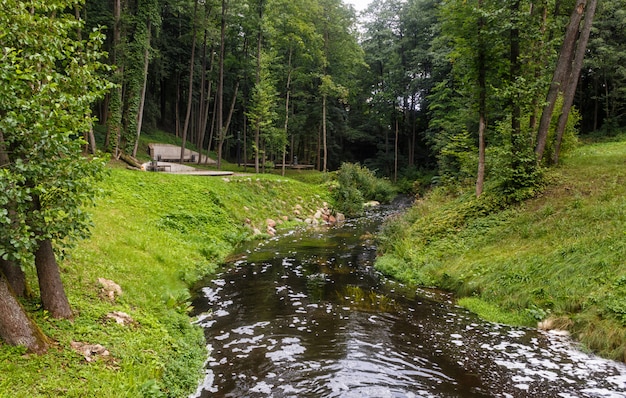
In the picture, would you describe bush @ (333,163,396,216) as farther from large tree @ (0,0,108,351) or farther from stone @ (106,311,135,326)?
large tree @ (0,0,108,351)

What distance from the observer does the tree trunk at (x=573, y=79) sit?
1534 centimetres

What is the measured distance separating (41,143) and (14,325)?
240 cm

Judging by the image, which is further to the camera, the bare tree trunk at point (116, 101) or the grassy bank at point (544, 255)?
the bare tree trunk at point (116, 101)

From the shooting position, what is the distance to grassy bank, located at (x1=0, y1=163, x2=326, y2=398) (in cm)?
517

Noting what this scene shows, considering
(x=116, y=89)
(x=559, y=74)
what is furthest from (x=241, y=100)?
(x=559, y=74)

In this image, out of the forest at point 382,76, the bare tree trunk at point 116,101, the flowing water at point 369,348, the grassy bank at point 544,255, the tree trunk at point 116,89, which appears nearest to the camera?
the flowing water at point 369,348

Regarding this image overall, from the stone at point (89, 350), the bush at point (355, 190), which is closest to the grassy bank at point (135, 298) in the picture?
the stone at point (89, 350)

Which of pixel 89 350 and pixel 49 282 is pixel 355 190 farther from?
pixel 89 350

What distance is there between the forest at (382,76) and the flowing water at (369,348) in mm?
5725

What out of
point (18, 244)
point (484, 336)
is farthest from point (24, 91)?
point (484, 336)

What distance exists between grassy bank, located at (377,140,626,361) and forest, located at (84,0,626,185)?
1910 millimetres

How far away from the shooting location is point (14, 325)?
204 inches

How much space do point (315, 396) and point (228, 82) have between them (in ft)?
154

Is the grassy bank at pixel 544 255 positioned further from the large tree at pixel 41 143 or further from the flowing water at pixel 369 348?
the large tree at pixel 41 143
